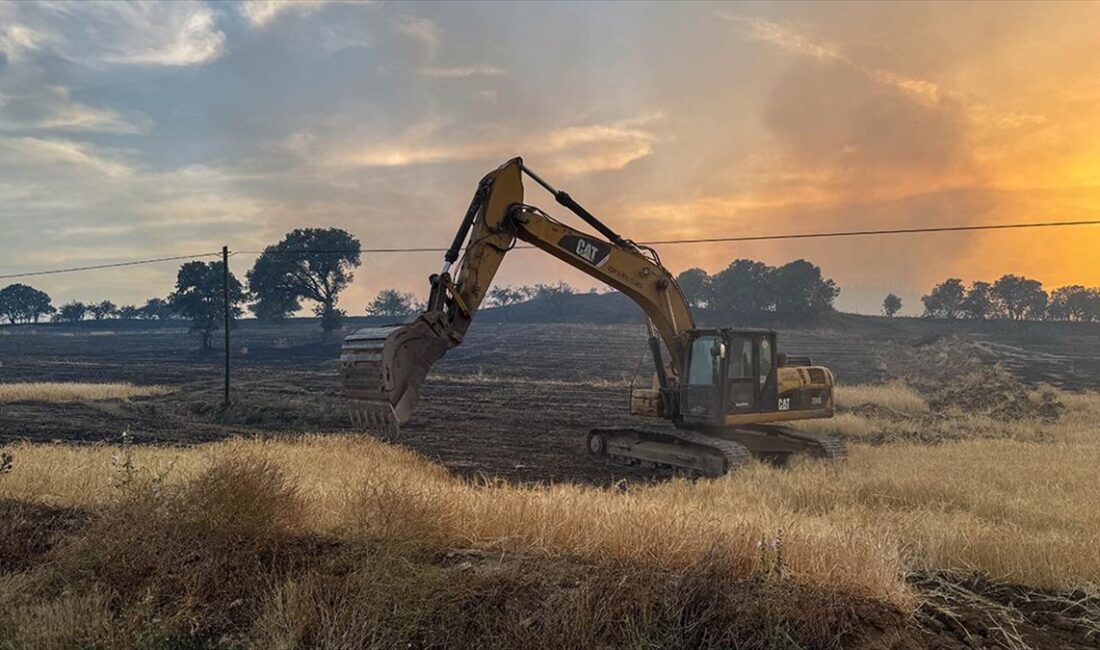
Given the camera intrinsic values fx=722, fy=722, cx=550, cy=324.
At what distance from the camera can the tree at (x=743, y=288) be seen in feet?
344

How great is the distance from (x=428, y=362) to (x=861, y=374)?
4311 cm

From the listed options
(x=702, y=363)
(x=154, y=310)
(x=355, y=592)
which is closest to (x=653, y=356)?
(x=702, y=363)

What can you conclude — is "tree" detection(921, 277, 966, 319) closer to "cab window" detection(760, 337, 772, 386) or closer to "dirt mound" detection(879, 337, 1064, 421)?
"dirt mound" detection(879, 337, 1064, 421)

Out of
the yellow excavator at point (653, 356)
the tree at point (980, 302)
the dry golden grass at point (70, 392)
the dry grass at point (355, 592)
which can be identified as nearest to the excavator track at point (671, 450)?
the yellow excavator at point (653, 356)

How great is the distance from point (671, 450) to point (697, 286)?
103 metres

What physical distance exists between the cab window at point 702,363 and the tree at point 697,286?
99015mm

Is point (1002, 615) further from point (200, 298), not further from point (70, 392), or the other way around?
point (200, 298)

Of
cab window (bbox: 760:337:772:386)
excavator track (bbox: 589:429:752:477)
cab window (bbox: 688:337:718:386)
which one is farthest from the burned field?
cab window (bbox: 760:337:772:386)

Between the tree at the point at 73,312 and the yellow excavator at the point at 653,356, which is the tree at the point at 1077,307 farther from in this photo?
the tree at the point at 73,312

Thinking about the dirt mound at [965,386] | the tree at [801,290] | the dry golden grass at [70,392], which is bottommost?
the dry golden grass at [70,392]

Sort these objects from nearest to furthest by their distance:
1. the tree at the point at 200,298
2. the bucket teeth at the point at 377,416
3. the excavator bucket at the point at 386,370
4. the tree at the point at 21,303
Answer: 1. the bucket teeth at the point at 377,416
2. the excavator bucket at the point at 386,370
3. the tree at the point at 200,298
4. the tree at the point at 21,303

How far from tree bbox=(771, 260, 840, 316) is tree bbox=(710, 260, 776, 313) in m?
1.31

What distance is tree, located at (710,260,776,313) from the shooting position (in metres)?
105

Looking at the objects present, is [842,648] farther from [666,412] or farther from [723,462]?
[666,412]
